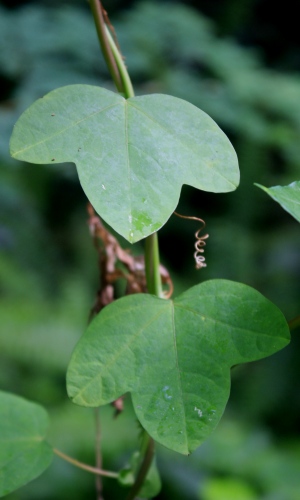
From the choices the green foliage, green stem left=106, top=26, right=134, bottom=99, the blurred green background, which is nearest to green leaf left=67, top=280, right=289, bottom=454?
green stem left=106, top=26, right=134, bottom=99

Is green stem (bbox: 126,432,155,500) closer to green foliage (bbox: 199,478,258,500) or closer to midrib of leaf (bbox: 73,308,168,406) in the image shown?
midrib of leaf (bbox: 73,308,168,406)

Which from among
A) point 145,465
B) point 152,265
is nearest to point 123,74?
point 152,265

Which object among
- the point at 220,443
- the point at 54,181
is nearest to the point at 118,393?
the point at 220,443

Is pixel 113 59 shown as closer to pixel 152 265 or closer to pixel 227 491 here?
pixel 152 265

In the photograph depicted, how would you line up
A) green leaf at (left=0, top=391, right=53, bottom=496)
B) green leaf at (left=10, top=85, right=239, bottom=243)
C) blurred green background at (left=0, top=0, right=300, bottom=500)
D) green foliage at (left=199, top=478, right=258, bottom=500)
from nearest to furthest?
green leaf at (left=10, top=85, right=239, bottom=243) → green leaf at (left=0, top=391, right=53, bottom=496) → green foliage at (left=199, top=478, right=258, bottom=500) → blurred green background at (left=0, top=0, right=300, bottom=500)

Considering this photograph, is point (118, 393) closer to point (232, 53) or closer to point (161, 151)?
point (161, 151)
